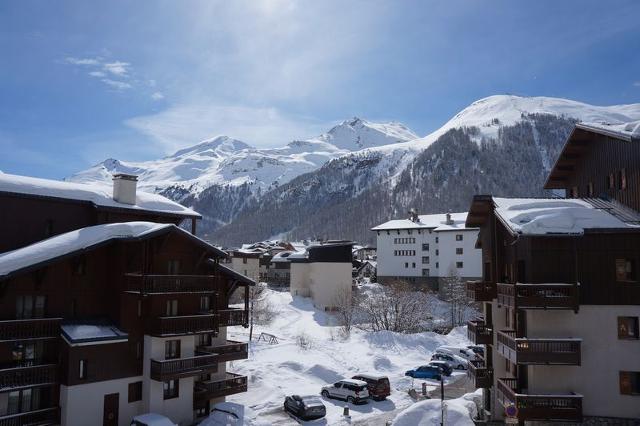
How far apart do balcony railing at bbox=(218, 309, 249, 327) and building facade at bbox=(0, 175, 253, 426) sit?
19 centimetres

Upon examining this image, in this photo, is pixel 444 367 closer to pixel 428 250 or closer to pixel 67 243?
pixel 67 243

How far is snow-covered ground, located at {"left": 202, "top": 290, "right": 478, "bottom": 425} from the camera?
3666cm

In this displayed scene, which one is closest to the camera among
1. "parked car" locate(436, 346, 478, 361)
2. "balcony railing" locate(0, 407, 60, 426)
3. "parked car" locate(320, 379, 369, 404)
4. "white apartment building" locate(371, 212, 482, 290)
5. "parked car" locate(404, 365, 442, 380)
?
"balcony railing" locate(0, 407, 60, 426)

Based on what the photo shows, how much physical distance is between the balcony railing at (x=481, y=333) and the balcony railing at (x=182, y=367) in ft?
54.8

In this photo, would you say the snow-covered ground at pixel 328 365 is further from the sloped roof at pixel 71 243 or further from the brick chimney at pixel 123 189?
the brick chimney at pixel 123 189

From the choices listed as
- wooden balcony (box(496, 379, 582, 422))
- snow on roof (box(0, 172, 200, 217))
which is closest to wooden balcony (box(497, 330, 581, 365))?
wooden balcony (box(496, 379, 582, 422))

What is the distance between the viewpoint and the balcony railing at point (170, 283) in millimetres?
28203

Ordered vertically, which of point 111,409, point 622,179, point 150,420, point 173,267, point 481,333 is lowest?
point 150,420

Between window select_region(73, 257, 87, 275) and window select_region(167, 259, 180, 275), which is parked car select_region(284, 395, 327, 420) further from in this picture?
window select_region(73, 257, 87, 275)

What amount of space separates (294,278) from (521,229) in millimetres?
70467

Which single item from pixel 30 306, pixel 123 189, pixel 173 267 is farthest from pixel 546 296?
pixel 30 306

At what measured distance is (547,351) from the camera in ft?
82.7

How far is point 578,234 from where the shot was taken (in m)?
25.9

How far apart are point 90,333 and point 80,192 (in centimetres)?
923
